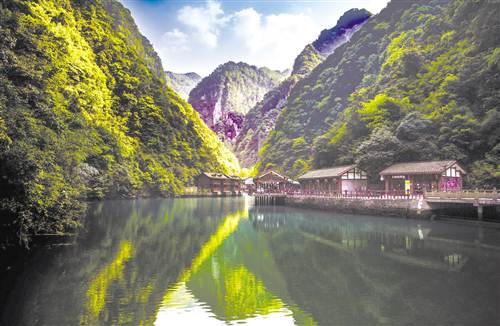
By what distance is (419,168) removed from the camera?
42.7 metres

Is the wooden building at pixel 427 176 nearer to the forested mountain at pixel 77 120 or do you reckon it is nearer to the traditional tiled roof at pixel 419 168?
the traditional tiled roof at pixel 419 168

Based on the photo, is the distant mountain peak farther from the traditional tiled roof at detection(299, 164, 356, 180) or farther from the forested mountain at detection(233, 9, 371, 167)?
the traditional tiled roof at detection(299, 164, 356, 180)

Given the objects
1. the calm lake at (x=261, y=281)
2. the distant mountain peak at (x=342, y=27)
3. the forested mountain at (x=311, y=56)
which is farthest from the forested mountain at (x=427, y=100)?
the distant mountain peak at (x=342, y=27)

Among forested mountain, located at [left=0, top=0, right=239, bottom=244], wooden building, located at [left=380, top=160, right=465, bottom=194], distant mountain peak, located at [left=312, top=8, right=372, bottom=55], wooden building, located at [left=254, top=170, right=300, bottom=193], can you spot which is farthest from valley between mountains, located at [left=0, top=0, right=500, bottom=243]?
distant mountain peak, located at [left=312, top=8, right=372, bottom=55]

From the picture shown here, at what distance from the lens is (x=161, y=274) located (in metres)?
16.4

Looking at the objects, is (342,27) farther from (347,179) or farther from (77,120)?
(77,120)

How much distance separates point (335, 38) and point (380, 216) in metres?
171

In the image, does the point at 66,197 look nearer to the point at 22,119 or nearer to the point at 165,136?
the point at 22,119

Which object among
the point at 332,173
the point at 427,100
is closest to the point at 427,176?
the point at 332,173

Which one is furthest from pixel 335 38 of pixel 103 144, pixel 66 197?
pixel 66 197

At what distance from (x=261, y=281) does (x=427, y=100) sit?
51.9m

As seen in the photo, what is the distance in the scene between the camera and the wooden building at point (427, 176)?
40.3 m

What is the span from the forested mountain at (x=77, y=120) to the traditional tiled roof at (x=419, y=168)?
3409 cm

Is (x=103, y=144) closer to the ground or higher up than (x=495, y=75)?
→ closer to the ground
